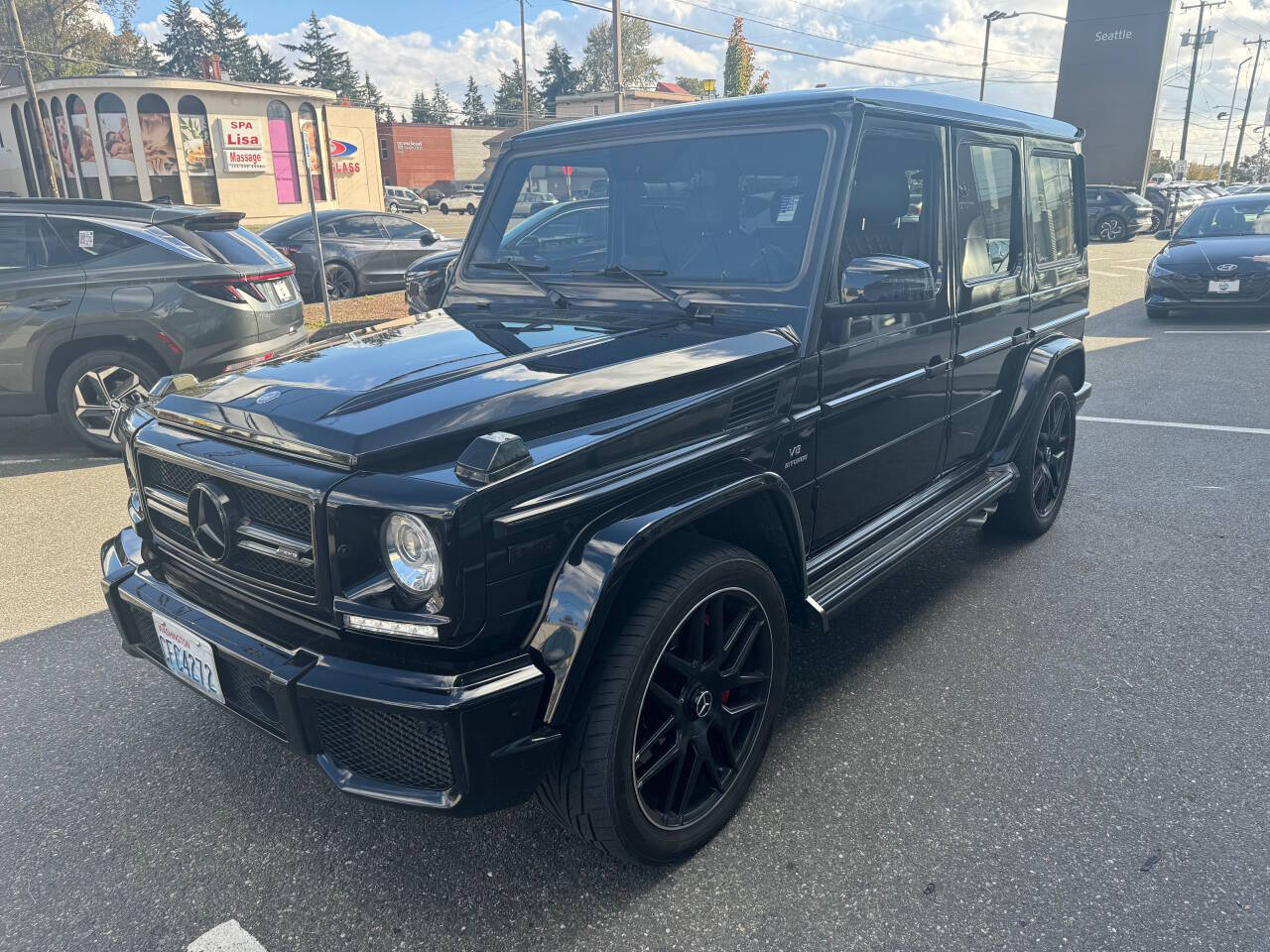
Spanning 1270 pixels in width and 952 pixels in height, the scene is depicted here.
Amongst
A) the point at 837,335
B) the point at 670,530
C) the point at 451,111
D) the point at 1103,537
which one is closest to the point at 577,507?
the point at 670,530

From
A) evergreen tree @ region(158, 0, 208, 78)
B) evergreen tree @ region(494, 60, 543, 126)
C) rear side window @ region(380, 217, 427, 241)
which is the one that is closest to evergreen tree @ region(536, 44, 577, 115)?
evergreen tree @ region(494, 60, 543, 126)

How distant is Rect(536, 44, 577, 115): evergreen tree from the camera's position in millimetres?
104688

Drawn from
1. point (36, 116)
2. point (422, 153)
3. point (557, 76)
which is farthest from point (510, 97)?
point (36, 116)

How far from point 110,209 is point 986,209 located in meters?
6.26

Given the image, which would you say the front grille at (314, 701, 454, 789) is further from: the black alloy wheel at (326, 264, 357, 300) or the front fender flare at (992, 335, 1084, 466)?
the black alloy wheel at (326, 264, 357, 300)

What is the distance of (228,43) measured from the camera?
86.4 m

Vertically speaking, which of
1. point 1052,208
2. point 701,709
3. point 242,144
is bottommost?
point 701,709

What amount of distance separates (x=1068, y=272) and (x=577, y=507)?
12.8ft

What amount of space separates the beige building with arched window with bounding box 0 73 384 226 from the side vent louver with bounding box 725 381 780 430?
36.1m

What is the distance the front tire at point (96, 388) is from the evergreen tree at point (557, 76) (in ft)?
348

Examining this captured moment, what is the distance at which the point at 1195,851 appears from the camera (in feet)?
8.05

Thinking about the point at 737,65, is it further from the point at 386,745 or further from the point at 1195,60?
the point at 386,745

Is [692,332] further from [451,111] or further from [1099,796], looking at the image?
[451,111]

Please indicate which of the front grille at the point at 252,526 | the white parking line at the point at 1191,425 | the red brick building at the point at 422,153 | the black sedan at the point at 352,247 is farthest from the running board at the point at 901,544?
the red brick building at the point at 422,153
